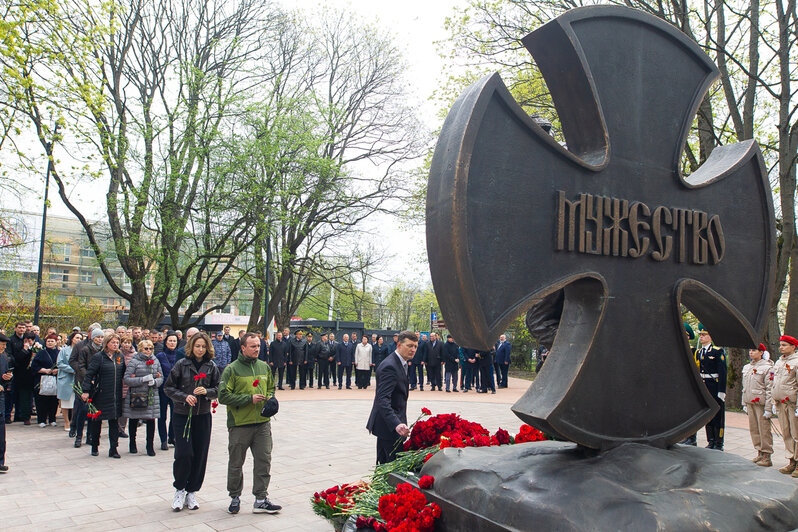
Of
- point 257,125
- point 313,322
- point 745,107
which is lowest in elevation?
point 313,322

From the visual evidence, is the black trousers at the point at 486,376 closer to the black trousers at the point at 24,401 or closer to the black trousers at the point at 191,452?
the black trousers at the point at 24,401

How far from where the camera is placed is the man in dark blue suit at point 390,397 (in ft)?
19.2

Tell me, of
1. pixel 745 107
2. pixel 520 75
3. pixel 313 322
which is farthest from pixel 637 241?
pixel 313 322

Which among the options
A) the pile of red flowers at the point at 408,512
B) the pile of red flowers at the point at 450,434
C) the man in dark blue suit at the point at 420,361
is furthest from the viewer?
the man in dark blue suit at the point at 420,361

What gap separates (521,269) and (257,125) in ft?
64.7

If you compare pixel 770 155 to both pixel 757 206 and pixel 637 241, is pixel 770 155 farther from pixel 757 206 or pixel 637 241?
pixel 637 241

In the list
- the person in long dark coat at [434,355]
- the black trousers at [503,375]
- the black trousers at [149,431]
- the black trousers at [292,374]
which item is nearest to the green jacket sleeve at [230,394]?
the black trousers at [149,431]

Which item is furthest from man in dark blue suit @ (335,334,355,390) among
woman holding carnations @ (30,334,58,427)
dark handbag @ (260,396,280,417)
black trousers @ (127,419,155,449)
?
dark handbag @ (260,396,280,417)

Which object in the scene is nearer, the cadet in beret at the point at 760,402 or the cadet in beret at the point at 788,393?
the cadet in beret at the point at 788,393

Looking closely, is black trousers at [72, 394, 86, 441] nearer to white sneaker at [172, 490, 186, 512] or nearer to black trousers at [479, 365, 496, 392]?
white sneaker at [172, 490, 186, 512]

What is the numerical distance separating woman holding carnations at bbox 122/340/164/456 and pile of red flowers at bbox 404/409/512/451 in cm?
553

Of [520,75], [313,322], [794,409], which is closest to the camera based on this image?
[794,409]

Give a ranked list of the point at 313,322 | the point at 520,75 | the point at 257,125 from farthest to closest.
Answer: the point at 313,322 → the point at 257,125 → the point at 520,75

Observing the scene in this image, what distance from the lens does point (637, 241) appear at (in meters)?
3.90
